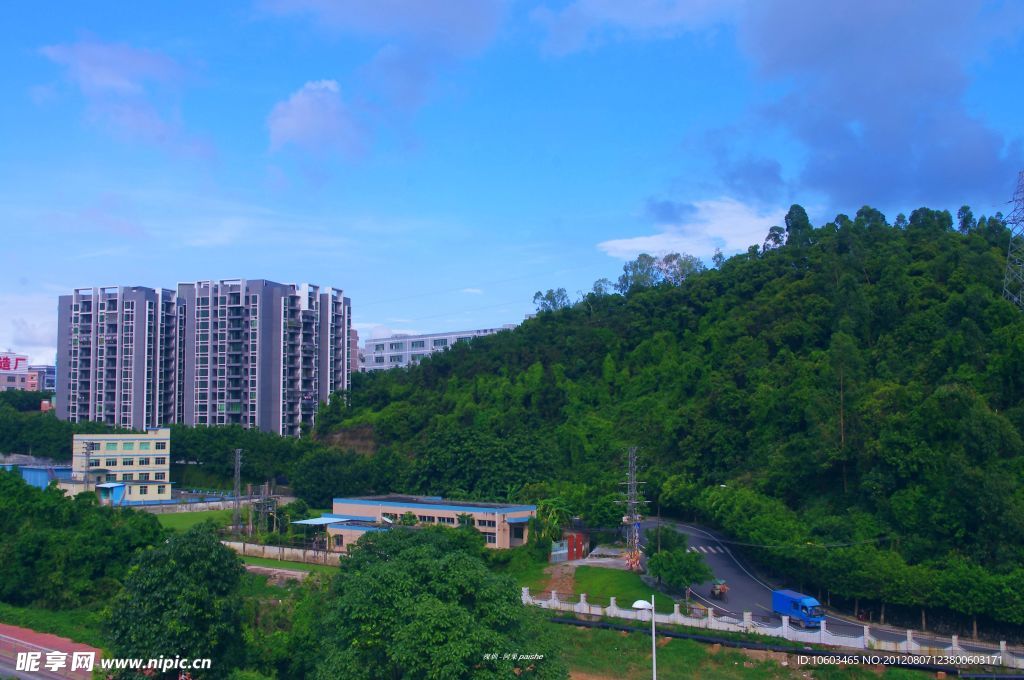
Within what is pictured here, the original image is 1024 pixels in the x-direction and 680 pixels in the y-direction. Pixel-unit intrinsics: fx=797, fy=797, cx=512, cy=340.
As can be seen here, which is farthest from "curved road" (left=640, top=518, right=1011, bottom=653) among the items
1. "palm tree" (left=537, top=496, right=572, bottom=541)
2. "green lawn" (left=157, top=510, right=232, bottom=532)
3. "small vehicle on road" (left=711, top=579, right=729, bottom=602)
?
"green lawn" (left=157, top=510, right=232, bottom=532)

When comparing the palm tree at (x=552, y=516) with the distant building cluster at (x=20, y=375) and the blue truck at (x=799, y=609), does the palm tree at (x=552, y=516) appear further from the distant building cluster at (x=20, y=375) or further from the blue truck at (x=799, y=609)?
the distant building cluster at (x=20, y=375)

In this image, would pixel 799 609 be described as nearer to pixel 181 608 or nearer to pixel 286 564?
pixel 181 608

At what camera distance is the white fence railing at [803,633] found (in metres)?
16.0

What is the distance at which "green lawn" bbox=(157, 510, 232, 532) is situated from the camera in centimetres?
3179

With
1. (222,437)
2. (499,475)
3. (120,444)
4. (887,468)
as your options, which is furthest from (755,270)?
(120,444)

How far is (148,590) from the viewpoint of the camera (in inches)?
485

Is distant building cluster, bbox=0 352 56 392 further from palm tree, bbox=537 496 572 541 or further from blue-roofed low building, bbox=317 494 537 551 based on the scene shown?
palm tree, bbox=537 496 572 541

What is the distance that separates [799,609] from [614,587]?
5278 mm

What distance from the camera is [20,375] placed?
80.4 m

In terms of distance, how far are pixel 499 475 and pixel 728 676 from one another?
16.7 meters

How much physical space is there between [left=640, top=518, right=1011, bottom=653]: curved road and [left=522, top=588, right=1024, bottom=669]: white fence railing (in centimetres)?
11

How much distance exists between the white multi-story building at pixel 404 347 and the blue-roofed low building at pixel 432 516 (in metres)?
38.5

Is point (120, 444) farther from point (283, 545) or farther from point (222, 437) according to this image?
point (283, 545)

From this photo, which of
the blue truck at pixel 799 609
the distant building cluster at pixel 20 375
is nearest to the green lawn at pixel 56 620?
the blue truck at pixel 799 609
